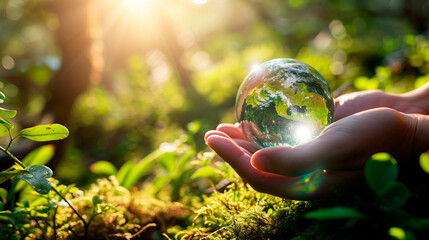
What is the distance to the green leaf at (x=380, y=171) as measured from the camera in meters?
0.81

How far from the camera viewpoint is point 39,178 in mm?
1110

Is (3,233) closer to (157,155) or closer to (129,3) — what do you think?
(157,155)

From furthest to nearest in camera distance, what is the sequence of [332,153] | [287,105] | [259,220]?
[287,105] < [259,220] < [332,153]

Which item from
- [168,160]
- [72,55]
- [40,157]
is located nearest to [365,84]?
[168,160]

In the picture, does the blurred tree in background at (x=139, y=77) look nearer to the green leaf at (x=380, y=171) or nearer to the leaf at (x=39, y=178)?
the leaf at (x=39, y=178)

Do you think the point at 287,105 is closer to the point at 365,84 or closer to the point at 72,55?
the point at 365,84

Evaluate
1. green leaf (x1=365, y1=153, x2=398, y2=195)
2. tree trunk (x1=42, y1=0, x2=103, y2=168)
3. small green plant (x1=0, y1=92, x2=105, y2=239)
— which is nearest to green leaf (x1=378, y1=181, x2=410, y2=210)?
green leaf (x1=365, y1=153, x2=398, y2=195)

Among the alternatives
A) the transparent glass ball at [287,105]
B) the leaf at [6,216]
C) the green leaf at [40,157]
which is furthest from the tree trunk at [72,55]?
the transparent glass ball at [287,105]

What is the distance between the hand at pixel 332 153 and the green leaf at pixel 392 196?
0.79 ft

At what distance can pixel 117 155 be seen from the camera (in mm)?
4793

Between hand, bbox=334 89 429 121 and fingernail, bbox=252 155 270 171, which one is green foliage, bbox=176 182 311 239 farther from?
hand, bbox=334 89 429 121

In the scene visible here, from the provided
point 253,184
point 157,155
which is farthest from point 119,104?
point 253,184

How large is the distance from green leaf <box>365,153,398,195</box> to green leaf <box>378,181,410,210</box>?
0.06 ft

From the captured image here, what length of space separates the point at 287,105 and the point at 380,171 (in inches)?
27.6
